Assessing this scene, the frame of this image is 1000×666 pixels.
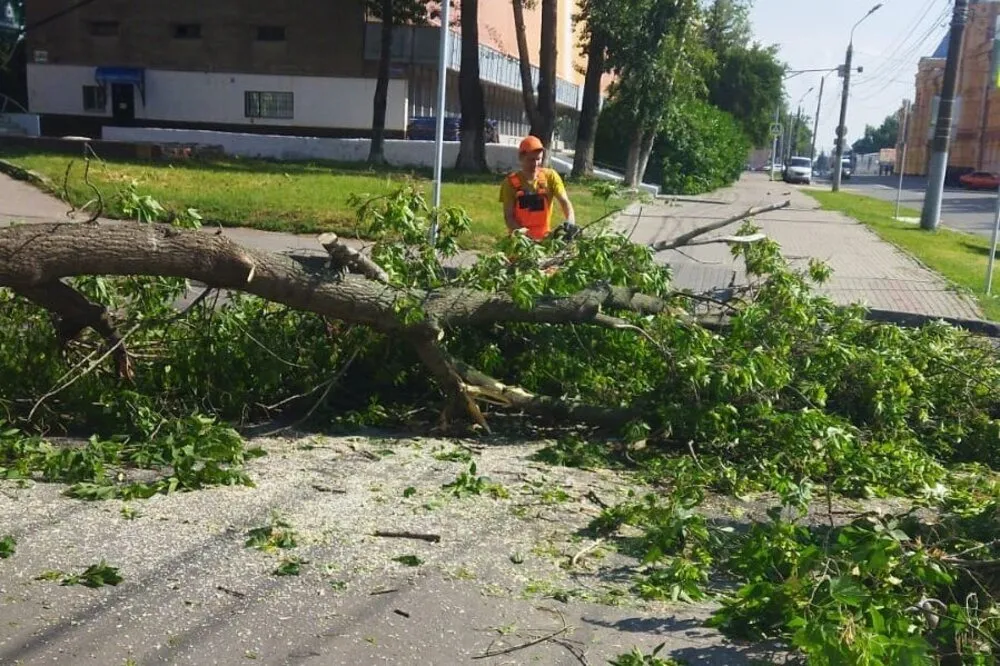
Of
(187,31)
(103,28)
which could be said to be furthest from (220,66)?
(103,28)

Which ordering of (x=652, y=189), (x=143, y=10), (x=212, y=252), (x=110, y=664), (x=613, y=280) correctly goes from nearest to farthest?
1. (x=110, y=664)
2. (x=212, y=252)
3. (x=613, y=280)
4. (x=652, y=189)
5. (x=143, y=10)

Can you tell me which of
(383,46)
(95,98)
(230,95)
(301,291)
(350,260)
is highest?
(383,46)

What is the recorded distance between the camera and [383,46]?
33094 mm

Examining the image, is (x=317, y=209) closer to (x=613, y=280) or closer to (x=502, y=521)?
(x=613, y=280)

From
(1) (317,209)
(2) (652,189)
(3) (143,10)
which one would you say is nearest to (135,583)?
(1) (317,209)

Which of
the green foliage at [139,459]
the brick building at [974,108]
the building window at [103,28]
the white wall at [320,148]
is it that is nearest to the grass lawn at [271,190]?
the white wall at [320,148]

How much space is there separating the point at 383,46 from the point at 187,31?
1165 centimetres

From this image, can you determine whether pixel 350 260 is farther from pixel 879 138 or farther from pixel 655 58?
pixel 879 138

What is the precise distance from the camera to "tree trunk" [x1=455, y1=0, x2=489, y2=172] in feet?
96.1

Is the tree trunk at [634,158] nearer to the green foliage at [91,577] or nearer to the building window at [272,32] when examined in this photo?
the building window at [272,32]

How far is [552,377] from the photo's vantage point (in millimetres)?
7004

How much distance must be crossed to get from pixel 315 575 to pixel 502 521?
1081mm

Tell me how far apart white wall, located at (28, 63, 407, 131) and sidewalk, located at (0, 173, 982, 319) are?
16.9 metres

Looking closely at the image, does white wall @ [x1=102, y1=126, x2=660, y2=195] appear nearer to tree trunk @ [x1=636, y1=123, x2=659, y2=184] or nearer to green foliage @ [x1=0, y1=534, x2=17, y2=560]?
tree trunk @ [x1=636, y1=123, x2=659, y2=184]
